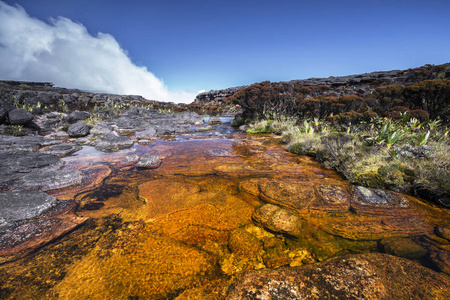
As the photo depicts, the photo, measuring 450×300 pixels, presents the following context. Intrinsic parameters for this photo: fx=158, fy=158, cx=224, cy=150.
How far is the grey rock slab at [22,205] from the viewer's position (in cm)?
274

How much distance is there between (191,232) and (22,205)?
128 inches

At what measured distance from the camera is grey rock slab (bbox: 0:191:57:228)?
8.99 ft

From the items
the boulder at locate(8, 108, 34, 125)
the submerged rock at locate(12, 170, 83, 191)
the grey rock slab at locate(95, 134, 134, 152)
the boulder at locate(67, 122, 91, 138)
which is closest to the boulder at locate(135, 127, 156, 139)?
the grey rock slab at locate(95, 134, 134, 152)

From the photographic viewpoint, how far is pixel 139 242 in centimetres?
252

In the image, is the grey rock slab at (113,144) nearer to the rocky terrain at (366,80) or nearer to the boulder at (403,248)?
the boulder at (403,248)

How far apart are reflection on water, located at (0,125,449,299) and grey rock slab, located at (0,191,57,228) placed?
0.50 metres

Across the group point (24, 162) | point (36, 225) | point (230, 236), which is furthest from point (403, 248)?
point (24, 162)

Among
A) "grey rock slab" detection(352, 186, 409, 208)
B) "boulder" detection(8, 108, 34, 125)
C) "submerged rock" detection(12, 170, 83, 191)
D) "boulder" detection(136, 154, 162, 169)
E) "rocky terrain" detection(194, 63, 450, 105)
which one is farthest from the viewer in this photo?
"rocky terrain" detection(194, 63, 450, 105)

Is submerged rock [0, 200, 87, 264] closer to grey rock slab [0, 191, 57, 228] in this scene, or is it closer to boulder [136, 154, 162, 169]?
grey rock slab [0, 191, 57, 228]

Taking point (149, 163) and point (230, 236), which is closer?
point (230, 236)

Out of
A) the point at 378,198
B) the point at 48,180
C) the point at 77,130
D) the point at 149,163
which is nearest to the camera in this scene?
the point at 378,198

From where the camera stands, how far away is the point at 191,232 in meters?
2.72

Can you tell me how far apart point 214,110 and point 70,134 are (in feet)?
95.6

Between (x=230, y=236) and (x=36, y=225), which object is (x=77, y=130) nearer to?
(x=36, y=225)
